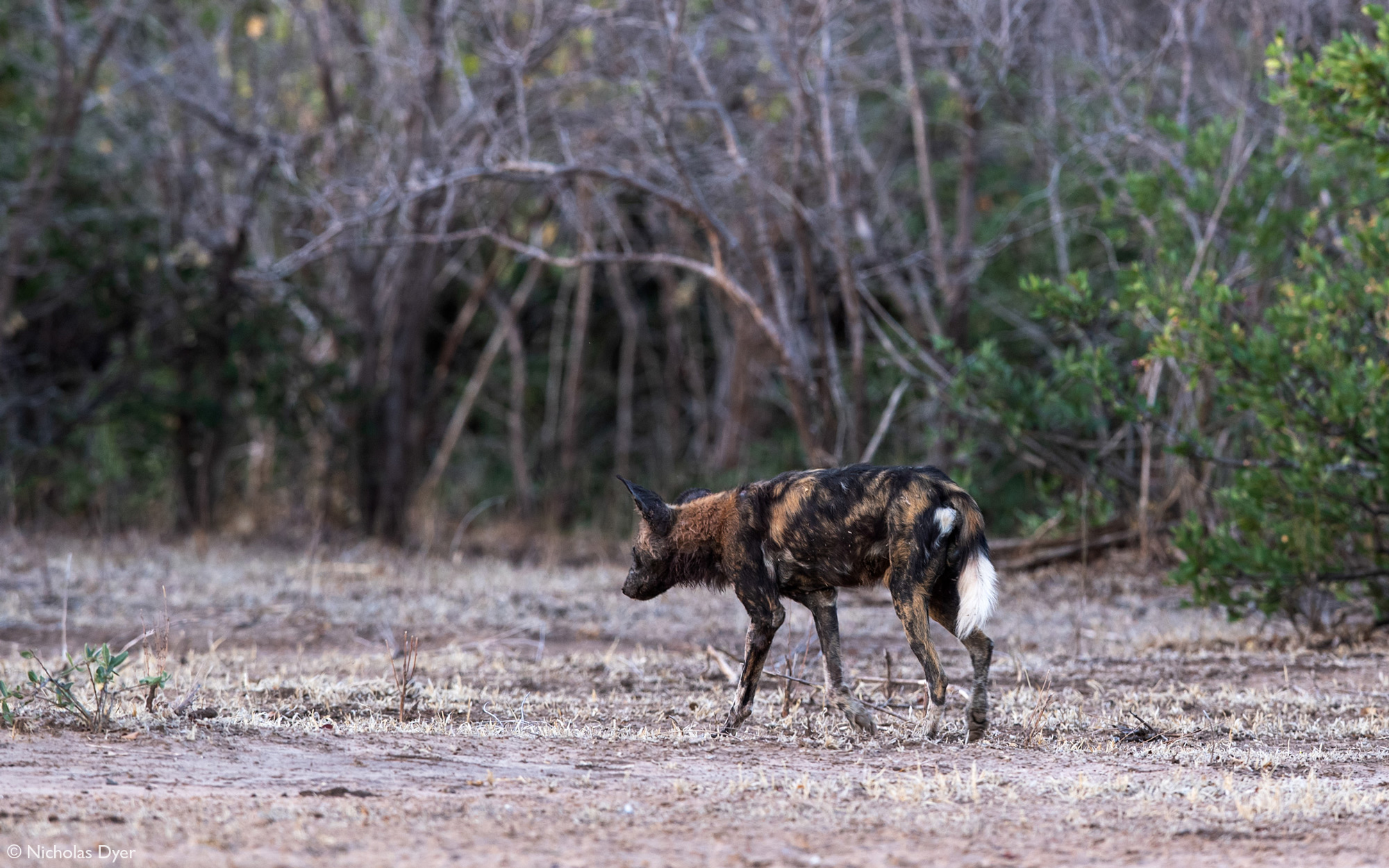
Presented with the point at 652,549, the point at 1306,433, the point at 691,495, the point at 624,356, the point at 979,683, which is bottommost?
the point at 979,683

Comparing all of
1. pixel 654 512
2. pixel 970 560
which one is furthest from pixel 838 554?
pixel 654 512

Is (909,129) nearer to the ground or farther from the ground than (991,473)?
farther from the ground

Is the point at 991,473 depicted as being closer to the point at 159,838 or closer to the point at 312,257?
the point at 312,257

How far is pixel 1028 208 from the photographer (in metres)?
16.3

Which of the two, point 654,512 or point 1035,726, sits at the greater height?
point 654,512

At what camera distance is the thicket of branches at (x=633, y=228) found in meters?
11.7

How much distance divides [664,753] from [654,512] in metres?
1.29

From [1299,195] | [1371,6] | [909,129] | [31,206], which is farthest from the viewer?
[909,129]

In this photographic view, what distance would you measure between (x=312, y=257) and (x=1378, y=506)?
341 inches

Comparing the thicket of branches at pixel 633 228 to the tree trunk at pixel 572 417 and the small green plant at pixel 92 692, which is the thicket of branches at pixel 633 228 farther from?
the small green plant at pixel 92 692

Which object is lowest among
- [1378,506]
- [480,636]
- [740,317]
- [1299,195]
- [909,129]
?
[480,636]

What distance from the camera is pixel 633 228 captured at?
18672 mm

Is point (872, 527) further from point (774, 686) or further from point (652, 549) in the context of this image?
point (774, 686)

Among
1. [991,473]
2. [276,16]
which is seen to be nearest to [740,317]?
[991,473]
